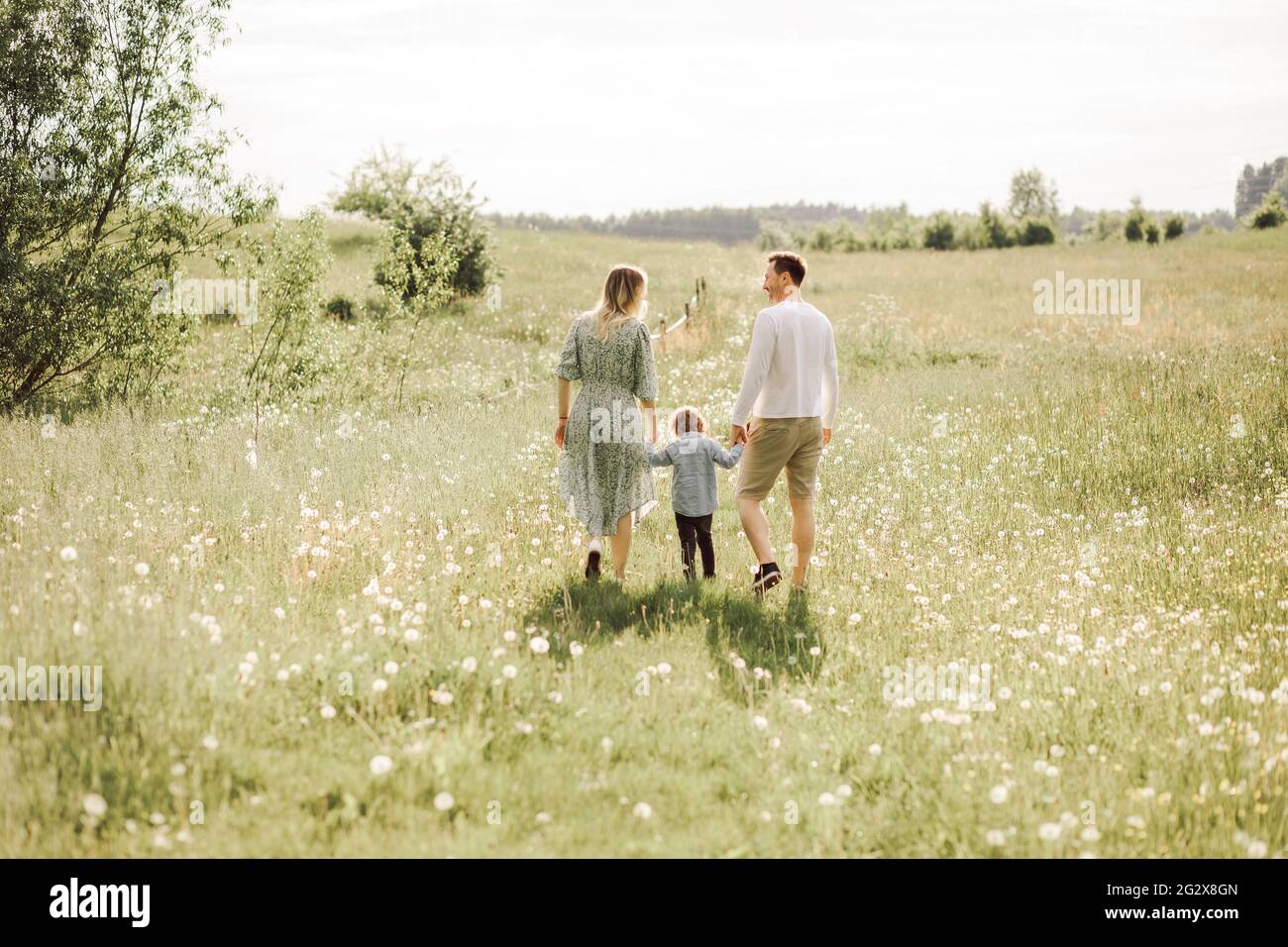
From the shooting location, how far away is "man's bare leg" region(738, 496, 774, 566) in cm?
684

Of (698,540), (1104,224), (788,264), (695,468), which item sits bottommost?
(698,540)

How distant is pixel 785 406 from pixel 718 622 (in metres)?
1.78

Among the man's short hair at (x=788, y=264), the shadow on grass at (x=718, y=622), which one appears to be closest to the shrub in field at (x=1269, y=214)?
the man's short hair at (x=788, y=264)

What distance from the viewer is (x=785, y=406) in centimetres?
667

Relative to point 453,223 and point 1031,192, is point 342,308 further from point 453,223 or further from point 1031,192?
point 1031,192

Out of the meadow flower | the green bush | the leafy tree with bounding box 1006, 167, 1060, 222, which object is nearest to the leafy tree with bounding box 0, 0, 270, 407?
the meadow flower

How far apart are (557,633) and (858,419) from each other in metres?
8.70

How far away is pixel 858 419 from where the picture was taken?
519 inches

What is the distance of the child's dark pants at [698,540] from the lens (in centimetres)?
718

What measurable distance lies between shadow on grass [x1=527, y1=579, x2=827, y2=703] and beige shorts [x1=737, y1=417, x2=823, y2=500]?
88 centimetres

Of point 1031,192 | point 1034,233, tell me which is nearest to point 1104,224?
point 1034,233

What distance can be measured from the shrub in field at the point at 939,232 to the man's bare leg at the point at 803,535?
62525 mm
